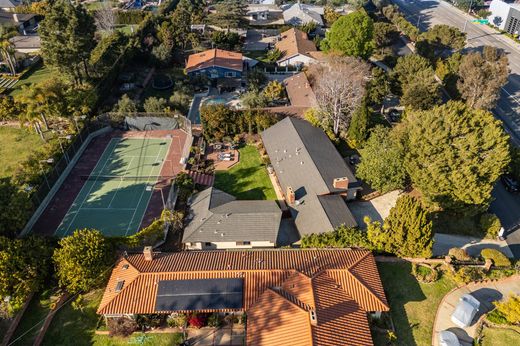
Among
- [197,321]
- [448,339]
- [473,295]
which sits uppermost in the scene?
[448,339]

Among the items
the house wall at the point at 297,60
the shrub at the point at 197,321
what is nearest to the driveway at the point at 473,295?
the shrub at the point at 197,321

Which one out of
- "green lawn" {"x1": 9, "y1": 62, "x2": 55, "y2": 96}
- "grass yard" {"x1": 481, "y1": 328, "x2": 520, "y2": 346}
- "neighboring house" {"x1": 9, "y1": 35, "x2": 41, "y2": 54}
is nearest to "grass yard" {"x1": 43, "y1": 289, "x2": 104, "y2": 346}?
"grass yard" {"x1": 481, "y1": 328, "x2": 520, "y2": 346}

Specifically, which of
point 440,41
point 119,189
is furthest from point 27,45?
point 440,41

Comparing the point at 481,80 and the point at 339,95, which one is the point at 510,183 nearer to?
the point at 481,80

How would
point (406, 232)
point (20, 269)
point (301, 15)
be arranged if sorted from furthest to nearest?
1. point (301, 15)
2. point (406, 232)
3. point (20, 269)

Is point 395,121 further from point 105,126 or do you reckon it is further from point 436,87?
point 105,126

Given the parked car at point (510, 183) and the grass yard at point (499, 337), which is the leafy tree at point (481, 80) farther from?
the grass yard at point (499, 337)

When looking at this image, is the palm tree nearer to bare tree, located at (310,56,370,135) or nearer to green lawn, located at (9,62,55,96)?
green lawn, located at (9,62,55,96)

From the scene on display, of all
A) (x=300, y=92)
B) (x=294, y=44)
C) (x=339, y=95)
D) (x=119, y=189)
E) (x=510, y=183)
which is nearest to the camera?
(x=119, y=189)
